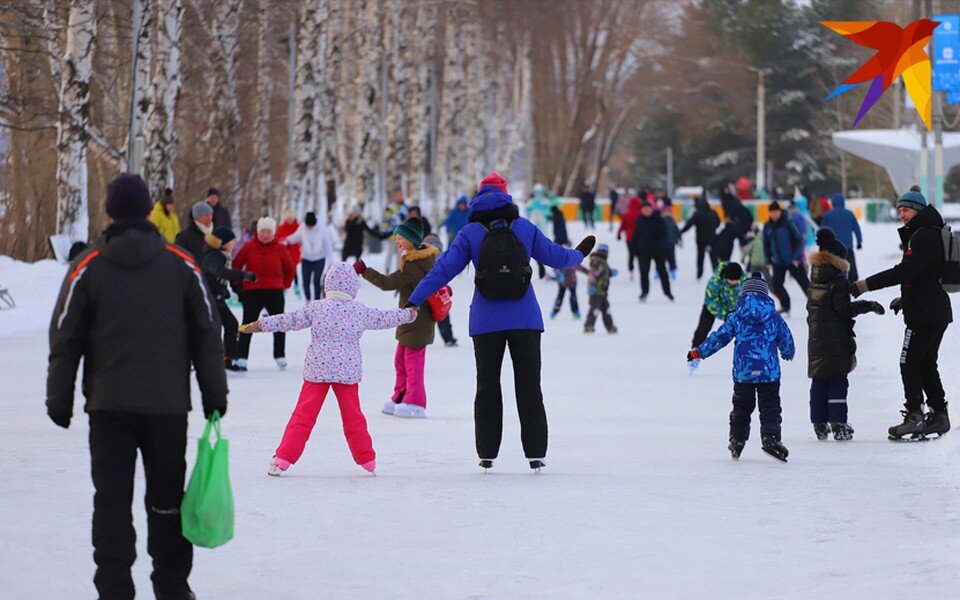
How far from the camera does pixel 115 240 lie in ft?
20.4

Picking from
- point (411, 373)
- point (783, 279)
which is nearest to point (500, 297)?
point (411, 373)

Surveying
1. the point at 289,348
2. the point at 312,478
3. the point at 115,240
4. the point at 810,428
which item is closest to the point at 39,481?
the point at 312,478

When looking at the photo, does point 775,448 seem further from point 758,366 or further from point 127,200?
point 127,200

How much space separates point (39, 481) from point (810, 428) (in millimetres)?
5242

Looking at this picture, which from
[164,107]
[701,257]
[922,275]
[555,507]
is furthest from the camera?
[701,257]

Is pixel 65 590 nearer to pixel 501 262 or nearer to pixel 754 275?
pixel 501 262

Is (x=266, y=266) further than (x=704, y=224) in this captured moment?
No

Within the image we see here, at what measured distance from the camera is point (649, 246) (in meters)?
28.5

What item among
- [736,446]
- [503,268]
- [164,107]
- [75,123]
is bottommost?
[736,446]

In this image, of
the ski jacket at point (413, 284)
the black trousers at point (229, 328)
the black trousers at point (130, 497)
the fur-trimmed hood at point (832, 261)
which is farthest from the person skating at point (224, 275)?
the black trousers at point (130, 497)

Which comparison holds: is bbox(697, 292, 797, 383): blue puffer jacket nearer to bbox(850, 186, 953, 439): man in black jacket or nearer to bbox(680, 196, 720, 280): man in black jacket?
bbox(850, 186, 953, 439): man in black jacket

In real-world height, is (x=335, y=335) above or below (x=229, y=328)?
above

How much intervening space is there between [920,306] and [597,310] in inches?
412

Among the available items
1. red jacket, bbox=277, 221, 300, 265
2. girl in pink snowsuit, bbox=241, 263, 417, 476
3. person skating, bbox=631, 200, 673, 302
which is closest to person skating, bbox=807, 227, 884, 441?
girl in pink snowsuit, bbox=241, 263, 417, 476
